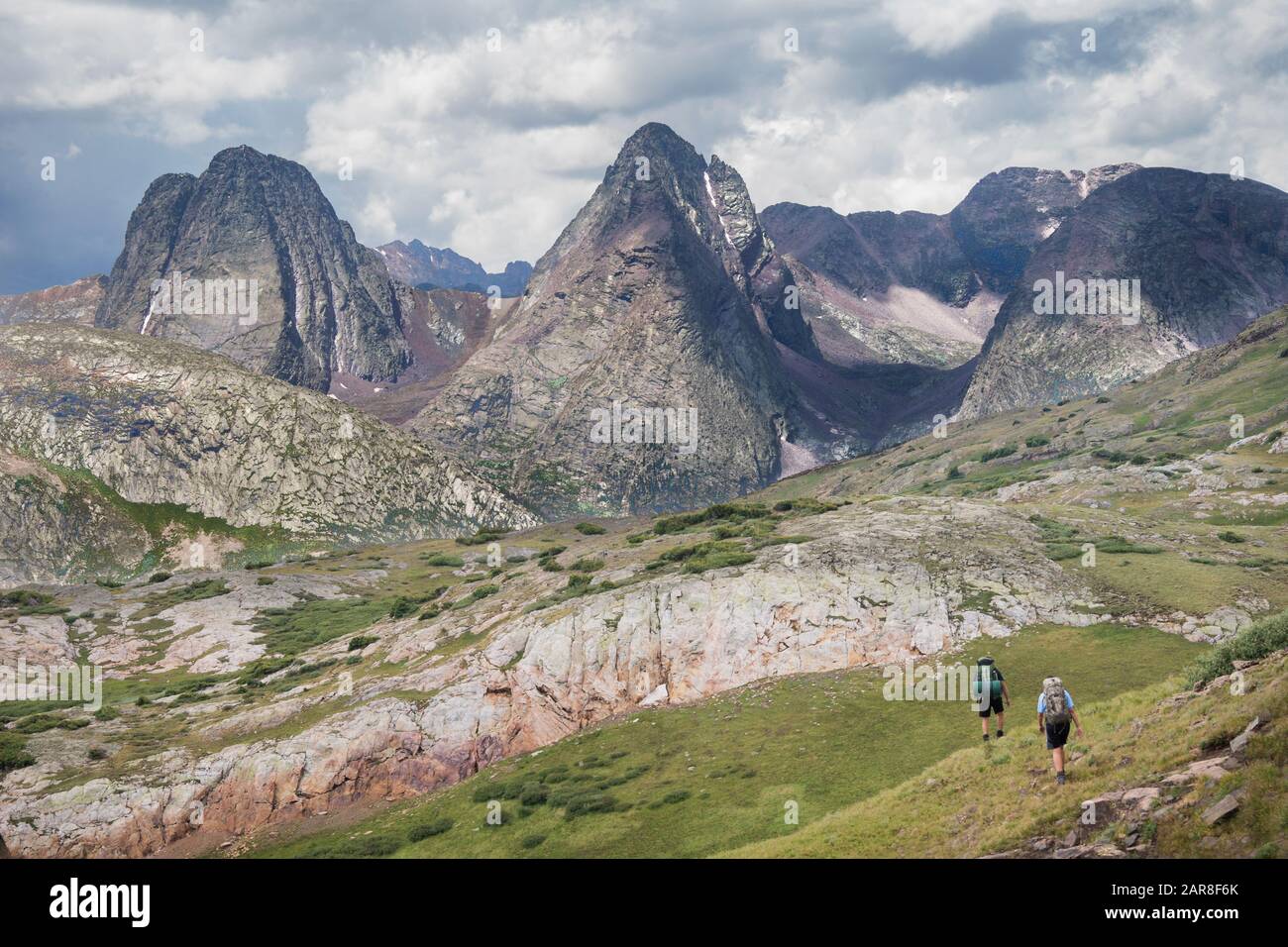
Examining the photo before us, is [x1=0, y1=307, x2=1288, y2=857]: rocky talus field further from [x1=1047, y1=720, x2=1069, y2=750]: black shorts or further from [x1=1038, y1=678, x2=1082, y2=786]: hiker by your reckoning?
[x1=1047, y1=720, x2=1069, y2=750]: black shorts

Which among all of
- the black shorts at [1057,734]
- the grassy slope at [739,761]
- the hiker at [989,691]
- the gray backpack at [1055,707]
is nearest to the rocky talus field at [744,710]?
the grassy slope at [739,761]

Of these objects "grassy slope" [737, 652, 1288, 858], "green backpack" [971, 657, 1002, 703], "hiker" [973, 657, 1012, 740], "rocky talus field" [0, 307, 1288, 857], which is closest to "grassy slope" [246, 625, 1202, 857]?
"rocky talus field" [0, 307, 1288, 857]

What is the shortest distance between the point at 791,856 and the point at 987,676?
10.9 m

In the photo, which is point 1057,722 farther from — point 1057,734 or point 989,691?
point 989,691

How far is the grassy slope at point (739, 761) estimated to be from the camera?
3412 centimetres

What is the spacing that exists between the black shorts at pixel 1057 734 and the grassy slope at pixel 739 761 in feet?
35.8

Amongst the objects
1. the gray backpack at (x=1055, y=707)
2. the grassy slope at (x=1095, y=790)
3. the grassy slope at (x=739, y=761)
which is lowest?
the grassy slope at (x=739, y=761)

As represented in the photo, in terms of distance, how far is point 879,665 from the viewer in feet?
164

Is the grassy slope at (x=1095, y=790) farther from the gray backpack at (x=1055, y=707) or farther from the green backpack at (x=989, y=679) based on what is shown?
the green backpack at (x=989, y=679)

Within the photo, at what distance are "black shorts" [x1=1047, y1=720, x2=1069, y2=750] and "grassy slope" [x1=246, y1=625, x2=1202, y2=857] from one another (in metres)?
10.9

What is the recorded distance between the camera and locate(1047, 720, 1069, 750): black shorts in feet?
73.2

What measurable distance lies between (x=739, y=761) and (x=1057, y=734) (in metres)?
19.8
